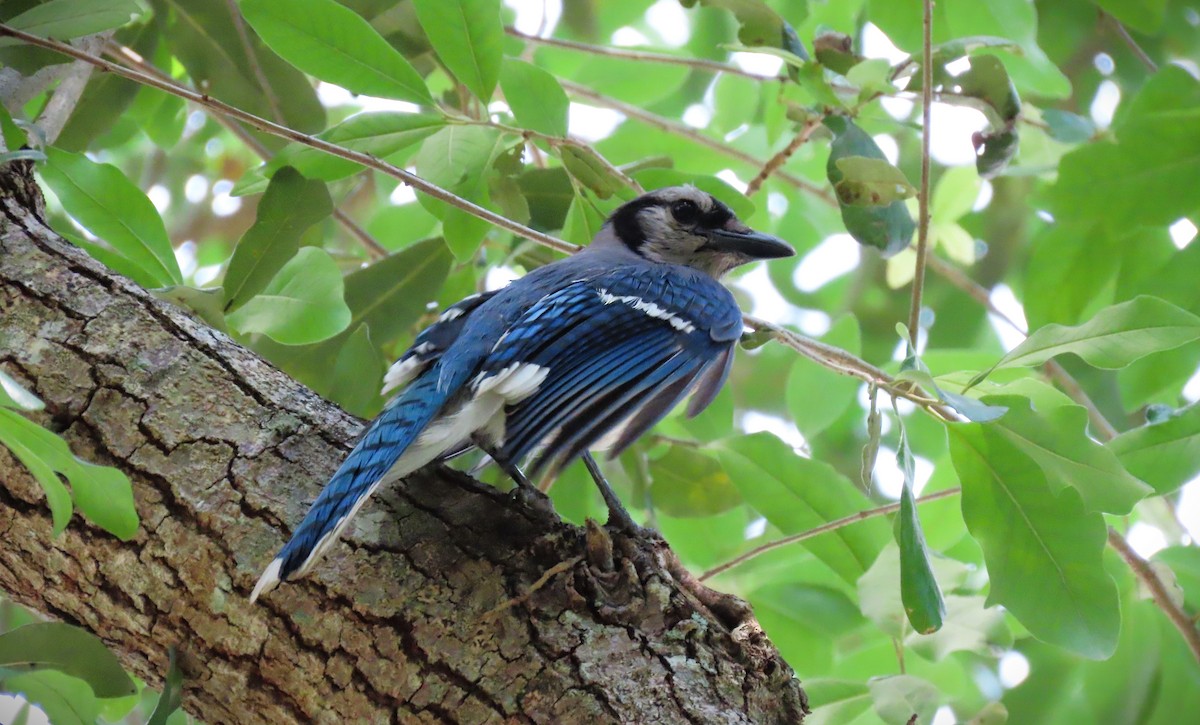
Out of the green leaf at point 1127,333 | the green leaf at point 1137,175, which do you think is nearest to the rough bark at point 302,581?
the green leaf at point 1127,333

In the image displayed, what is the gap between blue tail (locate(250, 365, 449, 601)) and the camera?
133 cm

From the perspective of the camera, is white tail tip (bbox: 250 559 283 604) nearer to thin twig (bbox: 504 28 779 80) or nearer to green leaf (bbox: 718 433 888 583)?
green leaf (bbox: 718 433 888 583)

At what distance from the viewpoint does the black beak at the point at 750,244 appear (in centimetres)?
243

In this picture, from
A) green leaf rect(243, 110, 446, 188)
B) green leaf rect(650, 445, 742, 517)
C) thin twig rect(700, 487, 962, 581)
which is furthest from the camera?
green leaf rect(650, 445, 742, 517)

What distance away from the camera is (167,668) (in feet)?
4.75

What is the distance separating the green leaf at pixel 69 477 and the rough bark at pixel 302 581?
0.14 meters

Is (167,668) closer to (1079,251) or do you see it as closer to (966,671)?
(1079,251)

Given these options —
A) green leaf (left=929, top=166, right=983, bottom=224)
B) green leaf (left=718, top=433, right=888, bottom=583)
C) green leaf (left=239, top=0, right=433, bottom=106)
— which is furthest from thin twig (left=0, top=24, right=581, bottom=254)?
green leaf (left=929, top=166, right=983, bottom=224)

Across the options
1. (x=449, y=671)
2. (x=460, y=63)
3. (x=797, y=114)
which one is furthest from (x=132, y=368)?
(x=797, y=114)

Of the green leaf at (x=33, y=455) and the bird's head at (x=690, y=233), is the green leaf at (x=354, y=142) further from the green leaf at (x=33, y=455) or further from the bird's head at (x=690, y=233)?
the green leaf at (x=33, y=455)

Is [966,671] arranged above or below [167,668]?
above

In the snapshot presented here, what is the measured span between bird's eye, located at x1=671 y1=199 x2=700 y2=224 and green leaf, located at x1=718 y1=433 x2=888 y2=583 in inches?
23.1

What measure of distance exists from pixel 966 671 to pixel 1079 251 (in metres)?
1.23

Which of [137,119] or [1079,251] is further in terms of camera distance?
[137,119]
